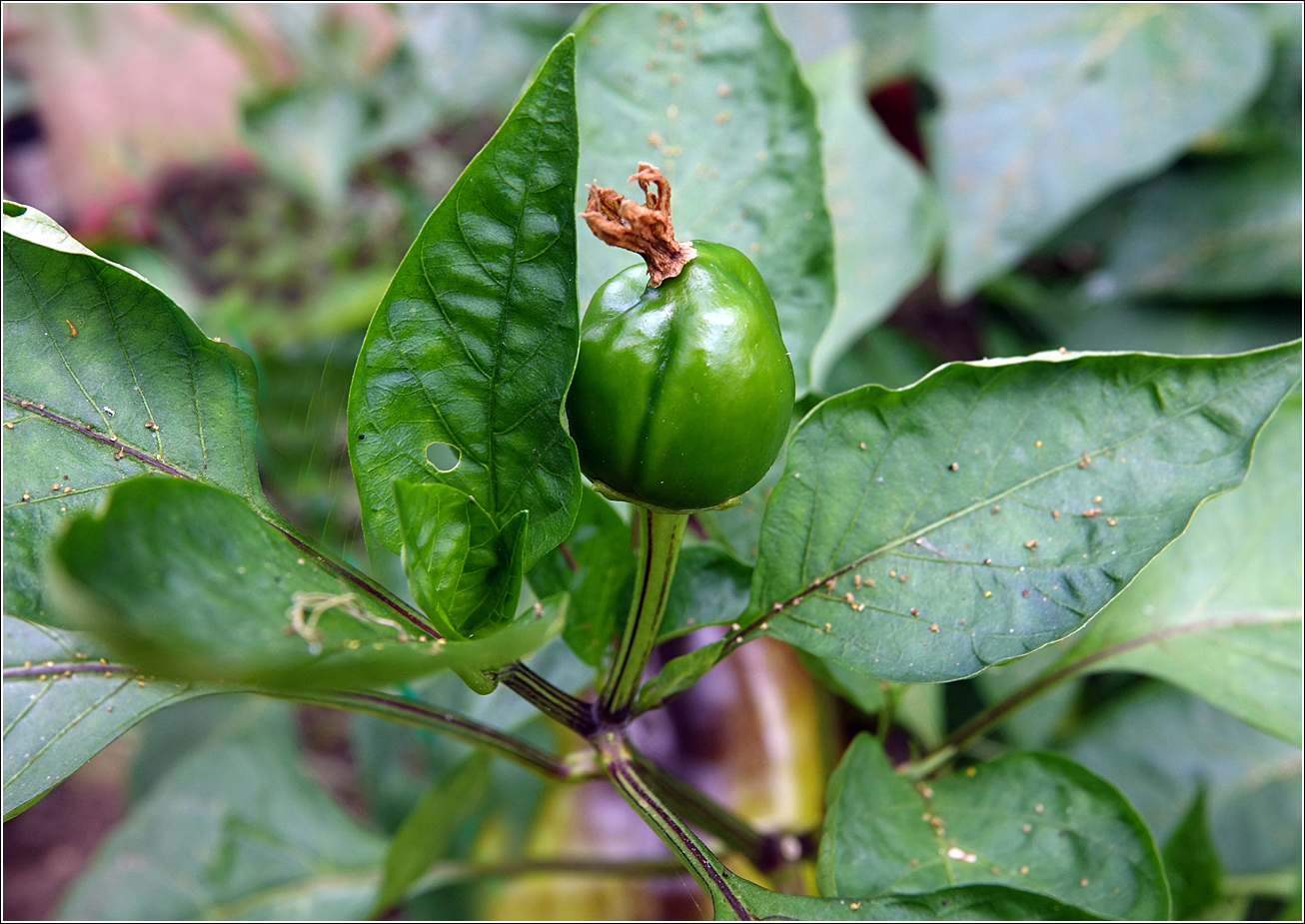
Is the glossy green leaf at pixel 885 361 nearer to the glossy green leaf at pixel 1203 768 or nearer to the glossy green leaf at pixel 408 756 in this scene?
the glossy green leaf at pixel 1203 768

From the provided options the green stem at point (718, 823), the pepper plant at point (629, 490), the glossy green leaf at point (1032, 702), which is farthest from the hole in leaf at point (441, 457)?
the glossy green leaf at point (1032, 702)

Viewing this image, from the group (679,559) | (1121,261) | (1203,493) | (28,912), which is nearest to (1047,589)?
(1203,493)

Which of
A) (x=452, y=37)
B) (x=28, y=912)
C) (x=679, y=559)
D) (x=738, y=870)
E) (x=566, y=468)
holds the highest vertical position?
(x=452, y=37)

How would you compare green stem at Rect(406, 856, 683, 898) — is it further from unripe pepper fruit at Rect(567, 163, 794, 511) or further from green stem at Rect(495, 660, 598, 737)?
unripe pepper fruit at Rect(567, 163, 794, 511)

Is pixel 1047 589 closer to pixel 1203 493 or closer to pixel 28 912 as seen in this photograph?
pixel 1203 493

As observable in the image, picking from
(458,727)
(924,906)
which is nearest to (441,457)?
(458,727)

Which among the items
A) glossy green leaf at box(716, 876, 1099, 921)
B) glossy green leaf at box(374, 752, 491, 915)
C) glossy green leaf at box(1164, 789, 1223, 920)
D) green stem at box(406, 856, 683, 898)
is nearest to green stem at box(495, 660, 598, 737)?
glossy green leaf at box(716, 876, 1099, 921)
